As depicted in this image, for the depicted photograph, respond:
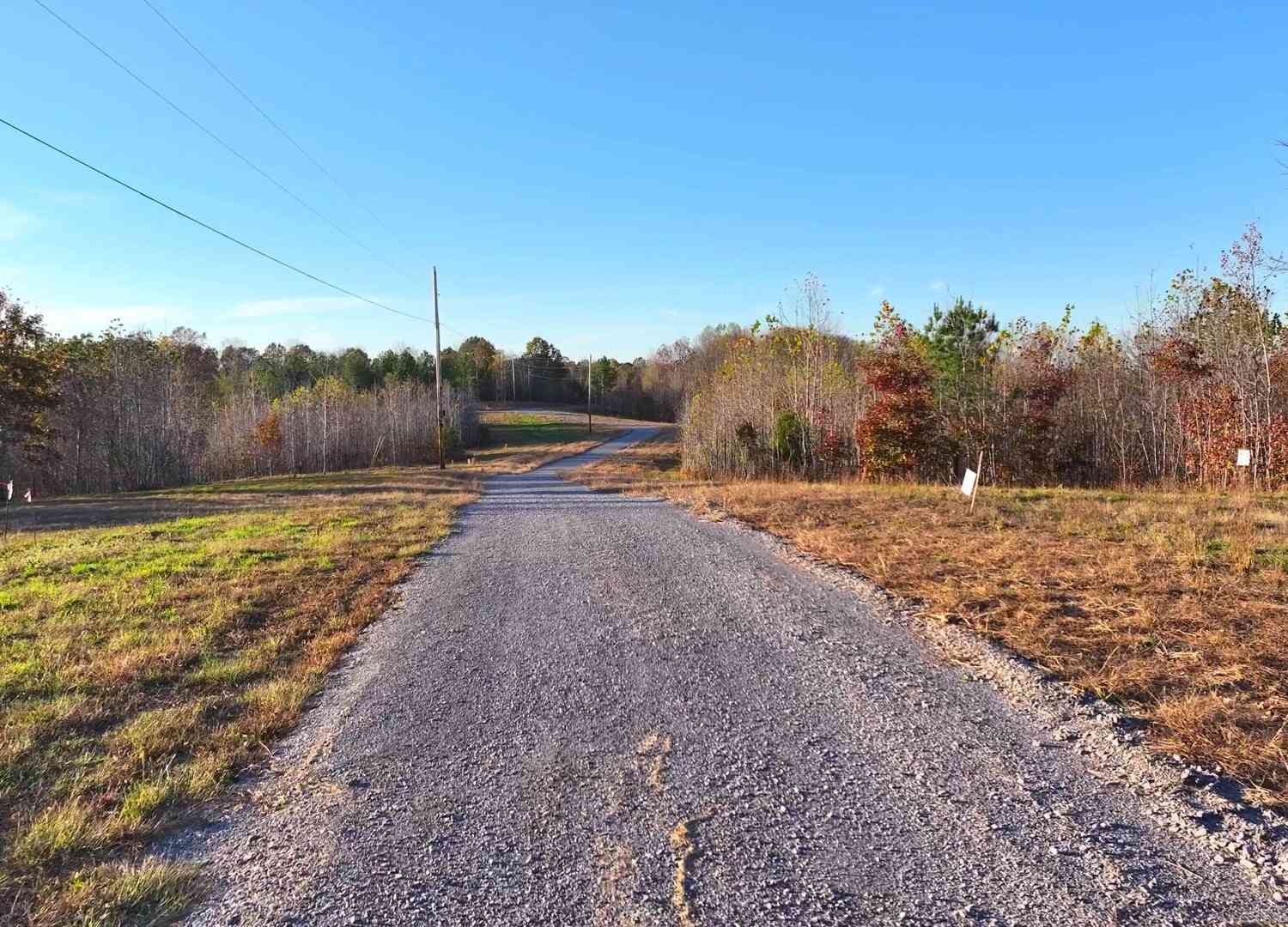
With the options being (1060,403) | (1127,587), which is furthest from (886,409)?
(1127,587)

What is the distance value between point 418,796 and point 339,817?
0.30 metres

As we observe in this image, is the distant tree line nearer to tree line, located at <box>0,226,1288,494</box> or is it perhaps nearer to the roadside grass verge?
tree line, located at <box>0,226,1288,494</box>

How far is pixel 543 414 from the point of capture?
70438 millimetres

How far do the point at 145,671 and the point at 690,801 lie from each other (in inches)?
153

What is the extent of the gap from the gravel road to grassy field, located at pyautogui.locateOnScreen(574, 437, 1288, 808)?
0.69 metres

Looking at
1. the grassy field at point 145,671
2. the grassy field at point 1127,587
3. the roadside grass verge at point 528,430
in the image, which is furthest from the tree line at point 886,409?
the roadside grass verge at point 528,430

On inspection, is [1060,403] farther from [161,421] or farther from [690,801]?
[161,421]

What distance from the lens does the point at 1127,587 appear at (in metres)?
5.82

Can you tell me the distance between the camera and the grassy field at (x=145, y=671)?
2545mm

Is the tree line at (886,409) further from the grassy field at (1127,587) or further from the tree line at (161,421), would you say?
the grassy field at (1127,587)

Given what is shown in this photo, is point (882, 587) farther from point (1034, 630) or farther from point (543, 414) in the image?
point (543, 414)

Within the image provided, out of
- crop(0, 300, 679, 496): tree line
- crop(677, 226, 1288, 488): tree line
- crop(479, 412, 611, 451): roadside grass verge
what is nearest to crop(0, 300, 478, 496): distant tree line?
crop(0, 300, 679, 496): tree line

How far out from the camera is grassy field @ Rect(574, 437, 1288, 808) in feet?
11.5

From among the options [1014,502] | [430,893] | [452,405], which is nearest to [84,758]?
[430,893]
